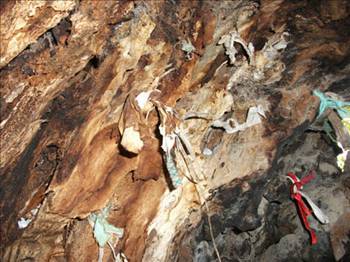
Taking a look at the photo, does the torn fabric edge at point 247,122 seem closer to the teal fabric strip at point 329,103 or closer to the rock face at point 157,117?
the rock face at point 157,117

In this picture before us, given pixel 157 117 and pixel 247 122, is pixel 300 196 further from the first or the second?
pixel 157 117

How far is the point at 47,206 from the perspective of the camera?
8.76 feet

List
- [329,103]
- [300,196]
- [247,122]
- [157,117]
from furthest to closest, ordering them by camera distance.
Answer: [300,196] < [329,103] < [247,122] < [157,117]

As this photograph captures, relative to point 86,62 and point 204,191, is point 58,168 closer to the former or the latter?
point 86,62

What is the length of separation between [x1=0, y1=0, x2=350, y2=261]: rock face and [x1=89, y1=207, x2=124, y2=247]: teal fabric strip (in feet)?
0.18

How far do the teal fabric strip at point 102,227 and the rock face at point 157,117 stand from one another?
6 cm

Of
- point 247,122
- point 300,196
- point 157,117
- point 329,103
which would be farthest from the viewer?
point 300,196

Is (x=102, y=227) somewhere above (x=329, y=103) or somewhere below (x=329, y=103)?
above

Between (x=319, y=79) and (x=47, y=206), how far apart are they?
358 cm

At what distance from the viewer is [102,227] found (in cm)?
322

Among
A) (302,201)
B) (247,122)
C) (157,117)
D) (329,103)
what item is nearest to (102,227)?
(157,117)

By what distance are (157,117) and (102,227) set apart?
122 centimetres

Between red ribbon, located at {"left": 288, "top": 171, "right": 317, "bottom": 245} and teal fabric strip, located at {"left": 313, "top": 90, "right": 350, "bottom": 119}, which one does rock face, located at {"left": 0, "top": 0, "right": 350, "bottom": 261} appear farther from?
red ribbon, located at {"left": 288, "top": 171, "right": 317, "bottom": 245}

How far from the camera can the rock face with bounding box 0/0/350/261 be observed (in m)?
2.22
